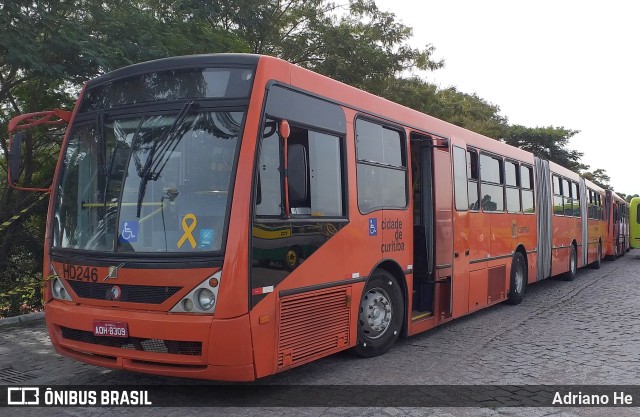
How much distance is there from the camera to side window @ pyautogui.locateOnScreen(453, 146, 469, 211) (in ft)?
28.3

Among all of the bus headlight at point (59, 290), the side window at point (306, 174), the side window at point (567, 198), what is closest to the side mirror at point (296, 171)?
the side window at point (306, 174)

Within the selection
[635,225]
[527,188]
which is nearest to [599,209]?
[635,225]

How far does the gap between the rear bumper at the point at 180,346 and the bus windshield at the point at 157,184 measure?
1.81 ft

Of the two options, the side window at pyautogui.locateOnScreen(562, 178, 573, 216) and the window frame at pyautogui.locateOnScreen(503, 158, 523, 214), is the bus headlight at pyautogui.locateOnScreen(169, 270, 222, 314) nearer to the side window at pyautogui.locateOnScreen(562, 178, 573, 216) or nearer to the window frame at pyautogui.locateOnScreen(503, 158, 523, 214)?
the window frame at pyautogui.locateOnScreen(503, 158, 523, 214)

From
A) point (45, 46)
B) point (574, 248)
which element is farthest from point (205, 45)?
point (574, 248)

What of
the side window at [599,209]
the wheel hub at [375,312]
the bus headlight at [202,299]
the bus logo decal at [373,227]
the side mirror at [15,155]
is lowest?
the wheel hub at [375,312]

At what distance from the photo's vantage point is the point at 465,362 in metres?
6.51

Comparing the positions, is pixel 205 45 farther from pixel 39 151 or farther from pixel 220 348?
pixel 220 348

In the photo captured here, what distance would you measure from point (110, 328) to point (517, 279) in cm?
840

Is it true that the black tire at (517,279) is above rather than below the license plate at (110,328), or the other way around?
below

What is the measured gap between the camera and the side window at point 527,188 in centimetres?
1176

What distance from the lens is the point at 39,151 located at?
13227 millimetres

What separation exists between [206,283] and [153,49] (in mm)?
6472

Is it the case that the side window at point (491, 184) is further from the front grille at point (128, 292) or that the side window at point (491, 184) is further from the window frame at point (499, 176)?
the front grille at point (128, 292)
